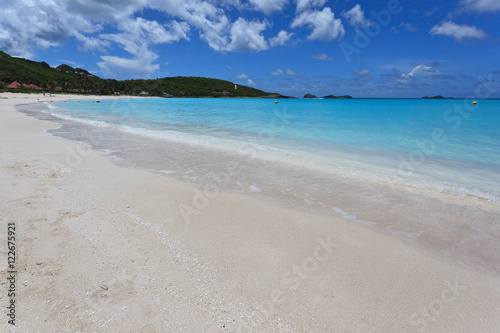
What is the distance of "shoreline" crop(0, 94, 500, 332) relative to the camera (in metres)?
2.41

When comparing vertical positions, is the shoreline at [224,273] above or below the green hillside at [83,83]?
below

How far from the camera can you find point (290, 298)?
268 cm

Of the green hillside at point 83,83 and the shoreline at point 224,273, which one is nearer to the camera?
the shoreline at point 224,273

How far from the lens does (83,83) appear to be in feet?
364

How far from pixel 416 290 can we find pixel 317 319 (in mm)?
1303

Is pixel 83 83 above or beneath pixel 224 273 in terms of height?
above

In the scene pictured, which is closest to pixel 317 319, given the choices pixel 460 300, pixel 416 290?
pixel 416 290

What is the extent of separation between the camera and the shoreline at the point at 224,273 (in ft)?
7.92

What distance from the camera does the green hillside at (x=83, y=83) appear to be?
93.5 meters

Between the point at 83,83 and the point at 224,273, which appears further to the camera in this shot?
the point at 83,83

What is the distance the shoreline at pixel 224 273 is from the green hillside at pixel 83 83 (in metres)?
93.1

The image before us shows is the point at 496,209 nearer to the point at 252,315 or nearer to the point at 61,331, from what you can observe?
the point at 252,315

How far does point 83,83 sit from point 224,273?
135694mm

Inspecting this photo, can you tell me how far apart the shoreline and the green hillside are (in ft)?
305
